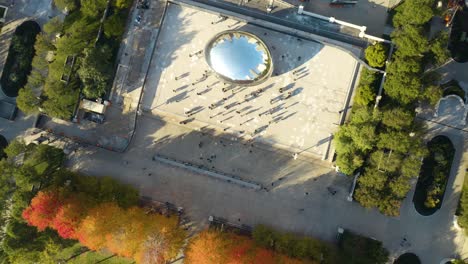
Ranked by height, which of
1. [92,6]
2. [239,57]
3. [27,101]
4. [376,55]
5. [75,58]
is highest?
[376,55]

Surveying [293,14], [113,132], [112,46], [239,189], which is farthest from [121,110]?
[293,14]

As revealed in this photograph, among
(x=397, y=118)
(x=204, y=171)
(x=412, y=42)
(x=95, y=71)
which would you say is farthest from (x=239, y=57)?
(x=412, y=42)

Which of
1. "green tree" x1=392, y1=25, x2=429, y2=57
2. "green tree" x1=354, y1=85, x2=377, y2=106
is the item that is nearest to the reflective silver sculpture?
"green tree" x1=354, y1=85, x2=377, y2=106

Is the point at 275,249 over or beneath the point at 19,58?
beneath

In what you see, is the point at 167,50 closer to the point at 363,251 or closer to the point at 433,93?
the point at 433,93

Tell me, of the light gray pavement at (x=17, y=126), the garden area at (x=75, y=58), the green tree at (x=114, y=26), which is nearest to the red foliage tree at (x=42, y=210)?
the garden area at (x=75, y=58)

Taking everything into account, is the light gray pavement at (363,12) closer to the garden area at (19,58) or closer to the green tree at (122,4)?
the green tree at (122,4)

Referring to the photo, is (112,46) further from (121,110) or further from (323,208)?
(323,208)
